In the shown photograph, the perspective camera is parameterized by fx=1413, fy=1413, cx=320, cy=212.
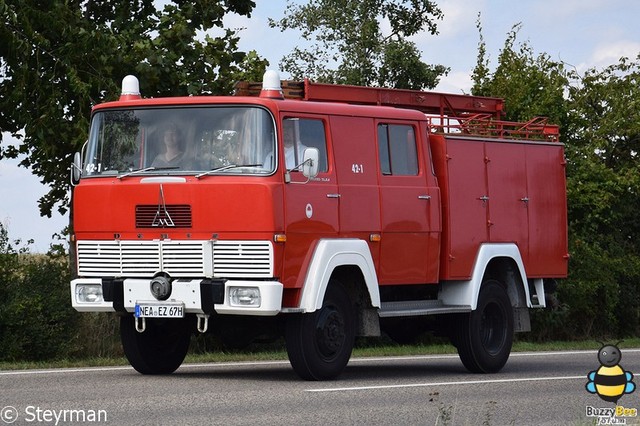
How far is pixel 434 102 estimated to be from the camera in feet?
59.1

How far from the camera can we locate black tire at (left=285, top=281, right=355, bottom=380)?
45.4 feet

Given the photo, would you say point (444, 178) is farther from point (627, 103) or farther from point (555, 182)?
point (627, 103)

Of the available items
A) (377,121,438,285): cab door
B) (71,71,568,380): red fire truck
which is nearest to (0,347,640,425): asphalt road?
(71,71,568,380): red fire truck

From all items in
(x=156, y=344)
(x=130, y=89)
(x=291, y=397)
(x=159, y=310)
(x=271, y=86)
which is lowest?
(x=291, y=397)

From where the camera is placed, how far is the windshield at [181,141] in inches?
543

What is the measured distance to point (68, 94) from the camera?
70.9 feet

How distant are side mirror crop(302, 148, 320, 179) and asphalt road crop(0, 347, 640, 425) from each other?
6.76ft

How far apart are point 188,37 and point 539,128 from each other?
6.83 meters

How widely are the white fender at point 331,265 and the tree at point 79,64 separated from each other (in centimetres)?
726

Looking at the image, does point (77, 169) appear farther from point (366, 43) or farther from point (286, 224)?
point (366, 43)

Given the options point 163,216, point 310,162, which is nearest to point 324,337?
point 310,162

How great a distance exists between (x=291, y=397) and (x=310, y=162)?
2532mm

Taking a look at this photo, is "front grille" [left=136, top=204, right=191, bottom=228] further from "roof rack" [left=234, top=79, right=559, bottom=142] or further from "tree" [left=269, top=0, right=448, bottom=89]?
"tree" [left=269, top=0, right=448, bottom=89]

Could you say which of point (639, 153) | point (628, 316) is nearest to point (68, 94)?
point (628, 316)
